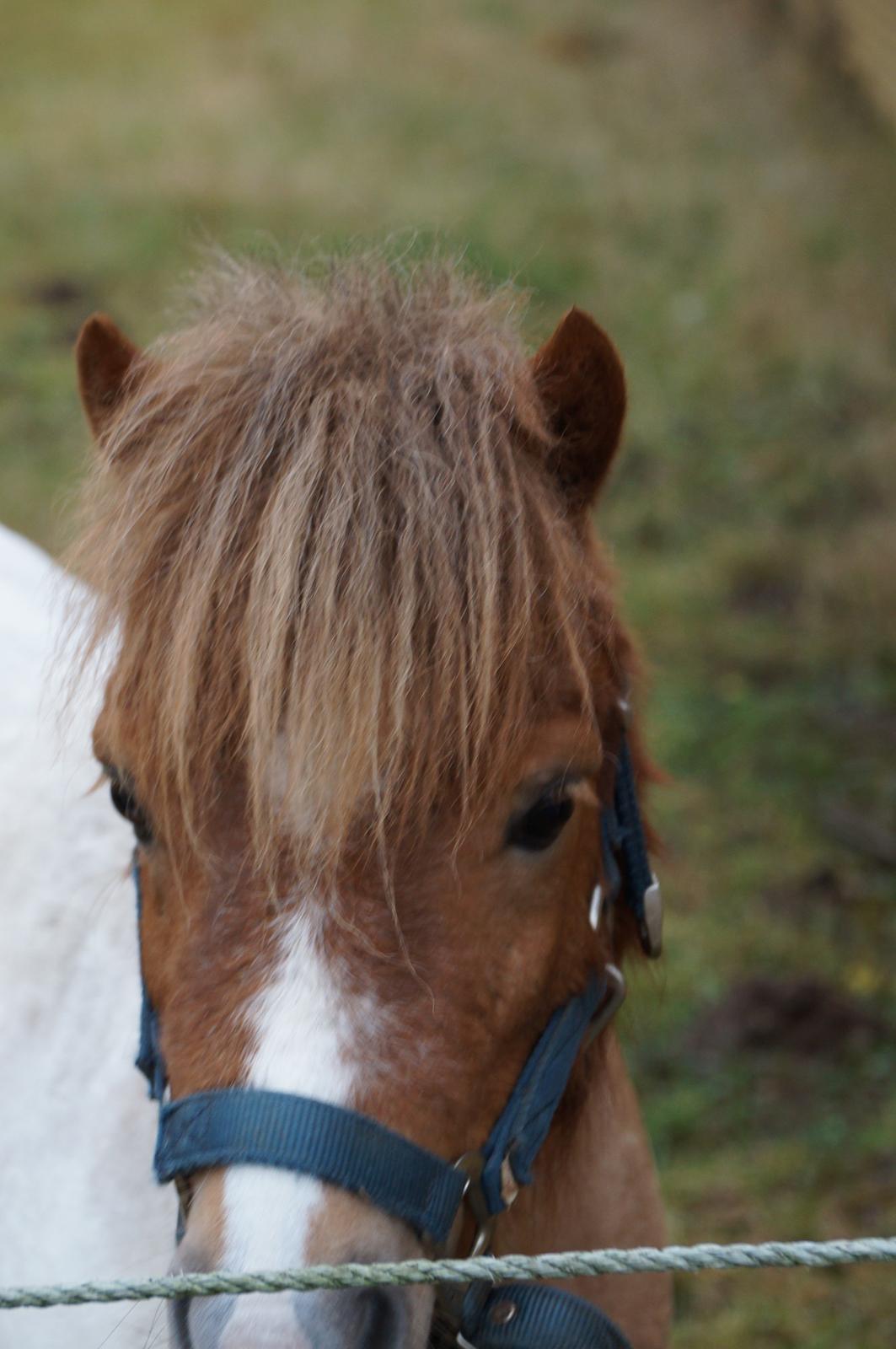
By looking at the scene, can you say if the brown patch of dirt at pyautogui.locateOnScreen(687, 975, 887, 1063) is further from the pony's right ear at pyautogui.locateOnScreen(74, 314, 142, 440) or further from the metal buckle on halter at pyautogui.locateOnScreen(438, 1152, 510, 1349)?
the pony's right ear at pyautogui.locateOnScreen(74, 314, 142, 440)

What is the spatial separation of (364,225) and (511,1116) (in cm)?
648

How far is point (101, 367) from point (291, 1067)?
0.99 meters

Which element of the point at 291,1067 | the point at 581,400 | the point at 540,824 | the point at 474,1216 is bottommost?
the point at 474,1216

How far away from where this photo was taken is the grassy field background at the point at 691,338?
10.9 feet

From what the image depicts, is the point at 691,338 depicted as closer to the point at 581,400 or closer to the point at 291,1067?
the point at 581,400

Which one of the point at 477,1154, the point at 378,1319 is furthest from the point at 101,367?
the point at 378,1319

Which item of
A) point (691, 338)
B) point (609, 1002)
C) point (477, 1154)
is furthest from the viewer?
point (691, 338)

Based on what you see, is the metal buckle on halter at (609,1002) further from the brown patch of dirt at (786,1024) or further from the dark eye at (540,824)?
the brown patch of dirt at (786,1024)

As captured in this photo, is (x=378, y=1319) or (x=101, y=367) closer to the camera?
(x=378, y=1319)

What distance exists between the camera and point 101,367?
69.3 inches

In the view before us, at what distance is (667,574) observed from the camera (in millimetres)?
5285

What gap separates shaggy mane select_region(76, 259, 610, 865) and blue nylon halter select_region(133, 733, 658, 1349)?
260 millimetres

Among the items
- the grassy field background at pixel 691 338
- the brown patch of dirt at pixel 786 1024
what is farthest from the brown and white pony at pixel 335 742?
the brown patch of dirt at pixel 786 1024

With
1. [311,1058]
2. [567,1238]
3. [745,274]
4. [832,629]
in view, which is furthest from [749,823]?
[745,274]
